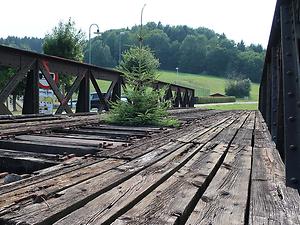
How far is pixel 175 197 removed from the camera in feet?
6.29

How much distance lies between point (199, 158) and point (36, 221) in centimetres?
178

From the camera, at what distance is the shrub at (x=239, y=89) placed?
297ft

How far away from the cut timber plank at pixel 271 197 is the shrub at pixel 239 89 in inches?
3516

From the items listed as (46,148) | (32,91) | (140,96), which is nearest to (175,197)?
(46,148)

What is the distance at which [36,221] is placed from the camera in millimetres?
1513

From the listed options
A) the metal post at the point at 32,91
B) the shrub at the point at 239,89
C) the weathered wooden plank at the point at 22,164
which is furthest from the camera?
the shrub at the point at 239,89

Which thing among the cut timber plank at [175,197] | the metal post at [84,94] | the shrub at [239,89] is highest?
the shrub at [239,89]

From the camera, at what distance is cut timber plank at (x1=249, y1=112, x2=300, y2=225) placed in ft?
5.55

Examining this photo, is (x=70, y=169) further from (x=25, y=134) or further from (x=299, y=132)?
(x=25, y=134)

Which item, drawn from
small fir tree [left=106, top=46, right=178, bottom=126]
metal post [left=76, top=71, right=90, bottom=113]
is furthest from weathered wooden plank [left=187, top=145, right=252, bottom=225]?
metal post [left=76, top=71, right=90, bottom=113]

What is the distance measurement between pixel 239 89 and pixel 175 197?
3601 inches

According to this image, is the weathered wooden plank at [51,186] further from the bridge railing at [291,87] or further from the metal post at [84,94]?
the metal post at [84,94]

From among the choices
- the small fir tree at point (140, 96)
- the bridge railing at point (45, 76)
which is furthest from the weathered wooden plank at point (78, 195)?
the bridge railing at point (45, 76)

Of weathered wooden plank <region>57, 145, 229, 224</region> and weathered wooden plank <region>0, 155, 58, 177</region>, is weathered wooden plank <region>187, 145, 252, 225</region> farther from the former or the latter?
weathered wooden plank <region>0, 155, 58, 177</region>
